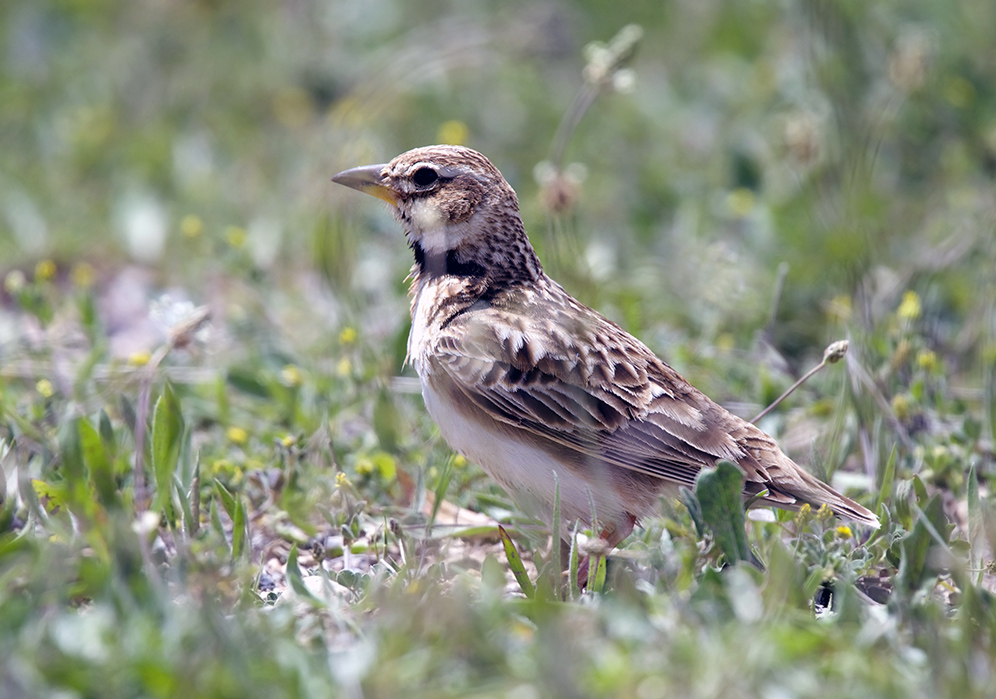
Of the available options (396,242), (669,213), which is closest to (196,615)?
(396,242)

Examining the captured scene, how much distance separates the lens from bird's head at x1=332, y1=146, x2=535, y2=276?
494 centimetres

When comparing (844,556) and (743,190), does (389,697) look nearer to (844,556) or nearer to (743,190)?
(844,556)

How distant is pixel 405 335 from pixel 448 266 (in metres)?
0.97

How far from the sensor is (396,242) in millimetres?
7184

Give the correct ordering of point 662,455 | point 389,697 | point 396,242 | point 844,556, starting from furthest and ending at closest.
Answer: point 396,242, point 662,455, point 844,556, point 389,697

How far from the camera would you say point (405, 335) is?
584 centimetres

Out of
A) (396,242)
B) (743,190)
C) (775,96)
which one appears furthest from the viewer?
(775,96)

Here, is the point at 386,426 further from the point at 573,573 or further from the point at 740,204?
the point at 740,204

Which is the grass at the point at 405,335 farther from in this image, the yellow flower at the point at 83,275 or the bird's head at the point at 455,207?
the bird's head at the point at 455,207

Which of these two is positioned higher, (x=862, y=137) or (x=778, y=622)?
(x=862, y=137)

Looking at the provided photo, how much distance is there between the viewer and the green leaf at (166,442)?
4.15 m

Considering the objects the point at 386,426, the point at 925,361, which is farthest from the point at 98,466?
the point at 925,361

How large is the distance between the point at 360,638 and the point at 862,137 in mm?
5349

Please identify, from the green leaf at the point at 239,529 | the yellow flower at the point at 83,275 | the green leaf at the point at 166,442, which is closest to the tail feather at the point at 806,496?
the green leaf at the point at 239,529
